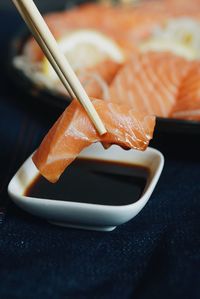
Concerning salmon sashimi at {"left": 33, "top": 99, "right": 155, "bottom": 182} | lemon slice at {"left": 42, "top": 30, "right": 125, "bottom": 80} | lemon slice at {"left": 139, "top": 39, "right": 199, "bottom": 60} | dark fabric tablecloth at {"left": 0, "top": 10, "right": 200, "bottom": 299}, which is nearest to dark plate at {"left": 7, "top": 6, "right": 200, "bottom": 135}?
dark fabric tablecloth at {"left": 0, "top": 10, "right": 200, "bottom": 299}

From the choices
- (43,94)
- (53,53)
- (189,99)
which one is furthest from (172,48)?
(53,53)

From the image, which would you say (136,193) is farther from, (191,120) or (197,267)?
(191,120)

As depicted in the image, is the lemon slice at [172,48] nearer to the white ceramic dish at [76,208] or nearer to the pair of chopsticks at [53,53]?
the white ceramic dish at [76,208]

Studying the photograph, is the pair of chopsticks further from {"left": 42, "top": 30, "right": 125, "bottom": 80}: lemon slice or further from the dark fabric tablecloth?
{"left": 42, "top": 30, "right": 125, "bottom": 80}: lemon slice

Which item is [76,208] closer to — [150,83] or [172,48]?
[150,83]

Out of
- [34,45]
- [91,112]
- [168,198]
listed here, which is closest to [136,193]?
[168,198]
